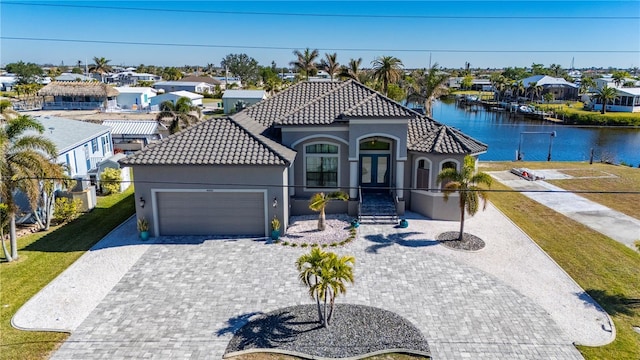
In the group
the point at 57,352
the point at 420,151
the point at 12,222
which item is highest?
the point at 420,151

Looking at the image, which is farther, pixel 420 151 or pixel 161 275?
pixel 420 151

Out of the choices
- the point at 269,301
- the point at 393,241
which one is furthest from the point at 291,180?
the point at 269,301

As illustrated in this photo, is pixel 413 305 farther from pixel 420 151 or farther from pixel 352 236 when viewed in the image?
pixel 420 151

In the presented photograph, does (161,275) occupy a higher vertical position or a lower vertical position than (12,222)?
lower

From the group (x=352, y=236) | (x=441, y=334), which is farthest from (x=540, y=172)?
(x=441, y=334)

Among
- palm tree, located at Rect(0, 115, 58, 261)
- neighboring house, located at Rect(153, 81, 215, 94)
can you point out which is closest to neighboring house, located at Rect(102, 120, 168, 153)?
palm tree, located at Rect(0, 115, 58, 261)

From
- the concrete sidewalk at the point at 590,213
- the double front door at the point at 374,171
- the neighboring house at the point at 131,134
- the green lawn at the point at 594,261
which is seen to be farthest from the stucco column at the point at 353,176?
the neighboring house at the point at 131,134

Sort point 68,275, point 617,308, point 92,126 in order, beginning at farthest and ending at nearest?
point 92,126, point 68,275, point 617,308

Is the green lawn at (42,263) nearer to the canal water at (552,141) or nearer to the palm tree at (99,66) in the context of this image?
the canal water at (552,141)

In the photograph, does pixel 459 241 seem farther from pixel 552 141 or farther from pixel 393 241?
pixel 552 141
